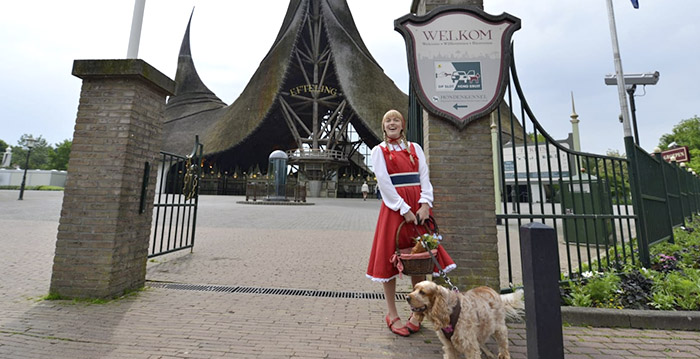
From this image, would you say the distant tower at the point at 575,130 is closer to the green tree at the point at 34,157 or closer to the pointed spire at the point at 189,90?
the pointed spire at the point at 189,90

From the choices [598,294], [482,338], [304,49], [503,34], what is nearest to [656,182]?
[598,294]

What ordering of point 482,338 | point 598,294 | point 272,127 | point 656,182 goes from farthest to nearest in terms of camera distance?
point 272,127, point 656,182, point 598,294, point 482,338

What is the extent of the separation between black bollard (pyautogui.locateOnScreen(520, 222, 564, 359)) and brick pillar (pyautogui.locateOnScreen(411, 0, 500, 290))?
5.25 feet

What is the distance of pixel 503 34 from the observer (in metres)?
3.26

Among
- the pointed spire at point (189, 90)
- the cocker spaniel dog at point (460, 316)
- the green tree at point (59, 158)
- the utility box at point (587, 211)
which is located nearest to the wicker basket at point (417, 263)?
the cocker spaniel dog at point (460, 316)

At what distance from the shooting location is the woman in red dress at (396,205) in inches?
96.6

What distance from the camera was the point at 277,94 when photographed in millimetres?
34500

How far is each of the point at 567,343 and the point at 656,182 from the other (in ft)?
15.0

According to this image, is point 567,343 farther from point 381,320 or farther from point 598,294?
point 381,320

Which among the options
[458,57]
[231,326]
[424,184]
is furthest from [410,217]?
[458,57]

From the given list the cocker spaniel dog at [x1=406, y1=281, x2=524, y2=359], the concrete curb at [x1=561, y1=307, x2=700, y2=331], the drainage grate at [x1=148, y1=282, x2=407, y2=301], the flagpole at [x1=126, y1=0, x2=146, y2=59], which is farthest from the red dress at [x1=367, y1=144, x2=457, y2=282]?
the flagpole at [x1=126, y1=0, x2=146, y2=59]

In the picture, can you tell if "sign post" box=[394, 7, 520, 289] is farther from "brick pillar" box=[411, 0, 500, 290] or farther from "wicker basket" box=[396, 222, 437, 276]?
"wicker basket" box=[396, 222, 437, 276]

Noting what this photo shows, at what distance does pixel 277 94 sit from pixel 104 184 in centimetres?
3324

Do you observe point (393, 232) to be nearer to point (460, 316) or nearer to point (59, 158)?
point (460, 316)
